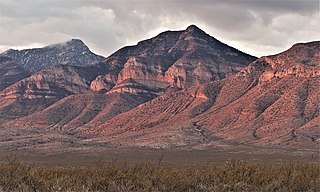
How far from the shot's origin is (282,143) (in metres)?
113

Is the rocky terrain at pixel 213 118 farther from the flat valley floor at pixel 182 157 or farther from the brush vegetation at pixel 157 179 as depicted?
the brush vegetation at pixel 157 179

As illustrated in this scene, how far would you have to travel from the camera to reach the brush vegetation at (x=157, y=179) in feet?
65.9

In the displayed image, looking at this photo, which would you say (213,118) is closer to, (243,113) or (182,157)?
(243,113)

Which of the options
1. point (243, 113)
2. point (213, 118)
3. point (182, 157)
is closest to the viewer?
point (182, 157)

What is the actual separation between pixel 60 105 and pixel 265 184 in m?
180

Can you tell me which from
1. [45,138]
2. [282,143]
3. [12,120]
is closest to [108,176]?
[282,143]

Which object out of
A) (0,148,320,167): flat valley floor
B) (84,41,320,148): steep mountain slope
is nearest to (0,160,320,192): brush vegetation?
(0,148,320,167): flat valley floor

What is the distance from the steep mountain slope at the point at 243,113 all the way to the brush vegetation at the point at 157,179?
9008cm

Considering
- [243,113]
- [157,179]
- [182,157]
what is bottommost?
[182,157]

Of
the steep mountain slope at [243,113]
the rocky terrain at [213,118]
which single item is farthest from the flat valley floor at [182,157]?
the steep mountain slope at [243,113]

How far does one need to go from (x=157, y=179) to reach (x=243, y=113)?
117 m

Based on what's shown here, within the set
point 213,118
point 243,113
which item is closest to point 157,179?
point 243,113

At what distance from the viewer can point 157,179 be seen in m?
20.9

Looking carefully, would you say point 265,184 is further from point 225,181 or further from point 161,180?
point 161,180
